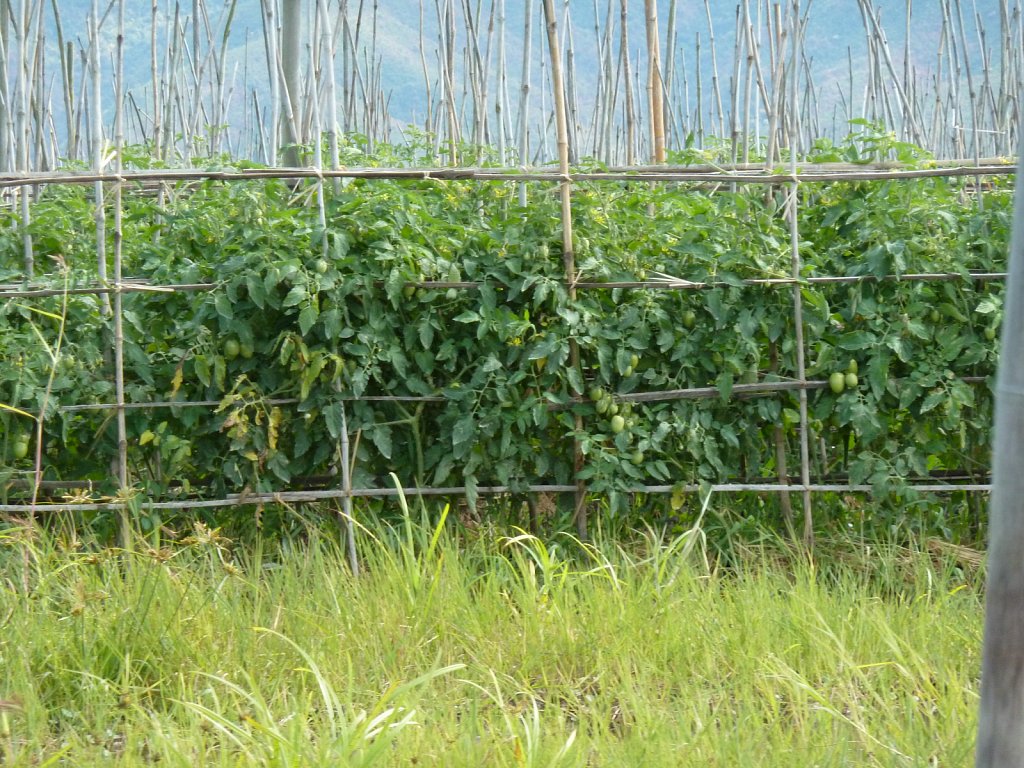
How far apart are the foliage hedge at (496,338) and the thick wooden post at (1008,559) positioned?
2261 mm

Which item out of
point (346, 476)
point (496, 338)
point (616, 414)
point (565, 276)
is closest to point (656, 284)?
→ point (565, 276)

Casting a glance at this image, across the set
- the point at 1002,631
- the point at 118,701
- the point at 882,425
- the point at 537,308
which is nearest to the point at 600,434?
the point at 537,308

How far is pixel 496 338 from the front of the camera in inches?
130

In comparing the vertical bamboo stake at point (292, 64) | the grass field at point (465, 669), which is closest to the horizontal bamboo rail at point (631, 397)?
the grass field at point (465, 669)

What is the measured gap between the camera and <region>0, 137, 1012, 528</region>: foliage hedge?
3.23 meters

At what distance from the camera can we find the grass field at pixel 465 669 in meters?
1.98

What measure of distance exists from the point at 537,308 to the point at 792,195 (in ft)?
2.94

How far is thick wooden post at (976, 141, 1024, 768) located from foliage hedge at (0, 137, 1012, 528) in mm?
2261

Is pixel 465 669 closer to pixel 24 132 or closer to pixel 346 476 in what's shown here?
pixel 346 476

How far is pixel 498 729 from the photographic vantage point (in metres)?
2.11

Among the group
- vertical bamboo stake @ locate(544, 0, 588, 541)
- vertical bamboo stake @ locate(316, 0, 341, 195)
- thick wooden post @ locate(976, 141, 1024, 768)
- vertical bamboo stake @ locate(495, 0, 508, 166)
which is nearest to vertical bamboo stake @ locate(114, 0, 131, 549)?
vertical bamboo stake @ locate(316, 0, 341, 195)

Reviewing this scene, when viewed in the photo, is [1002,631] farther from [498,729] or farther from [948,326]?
[948,326]

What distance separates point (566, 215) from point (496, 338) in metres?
0.45

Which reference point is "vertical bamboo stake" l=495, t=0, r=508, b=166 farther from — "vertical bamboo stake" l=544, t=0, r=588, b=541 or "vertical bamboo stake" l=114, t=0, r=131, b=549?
"vertical bamboo stake" l=114, t=0, r=131, b=549
